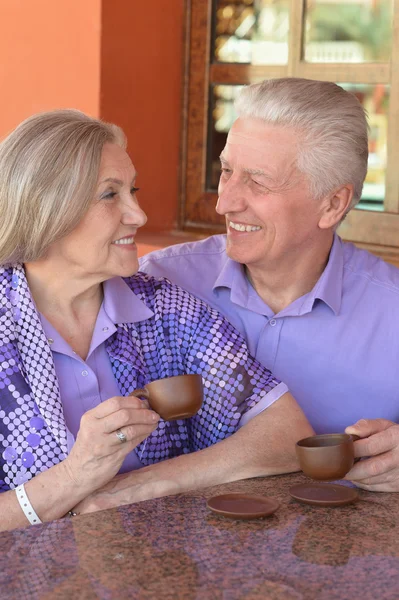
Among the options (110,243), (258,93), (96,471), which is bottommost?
(96,471)

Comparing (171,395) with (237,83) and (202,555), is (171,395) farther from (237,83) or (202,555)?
(237,83)

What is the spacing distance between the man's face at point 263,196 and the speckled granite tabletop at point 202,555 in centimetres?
78

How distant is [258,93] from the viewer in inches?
96.0

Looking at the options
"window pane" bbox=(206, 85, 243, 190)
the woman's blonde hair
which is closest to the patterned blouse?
the woman's blonde hair

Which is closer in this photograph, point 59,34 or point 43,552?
point 43,552

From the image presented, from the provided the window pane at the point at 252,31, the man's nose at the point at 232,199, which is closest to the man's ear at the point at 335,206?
the man's nose at the point at 232,199

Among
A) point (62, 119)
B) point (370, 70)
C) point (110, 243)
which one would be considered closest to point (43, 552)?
point (110, 243)

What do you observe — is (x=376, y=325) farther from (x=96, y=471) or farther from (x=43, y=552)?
(x=43, y=552)

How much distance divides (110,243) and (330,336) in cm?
60

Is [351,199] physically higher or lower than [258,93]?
lower

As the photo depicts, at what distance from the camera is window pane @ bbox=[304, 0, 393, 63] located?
3.42m

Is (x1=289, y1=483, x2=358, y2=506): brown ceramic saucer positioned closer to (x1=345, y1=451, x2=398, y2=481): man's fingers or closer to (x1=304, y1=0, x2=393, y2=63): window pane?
(x1=345, y1=451, x2=398, y2=481): man's fingers

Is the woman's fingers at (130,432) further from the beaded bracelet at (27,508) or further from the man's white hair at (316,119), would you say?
the man's white hair at (316,119)

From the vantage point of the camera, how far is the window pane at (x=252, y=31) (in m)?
3.69
